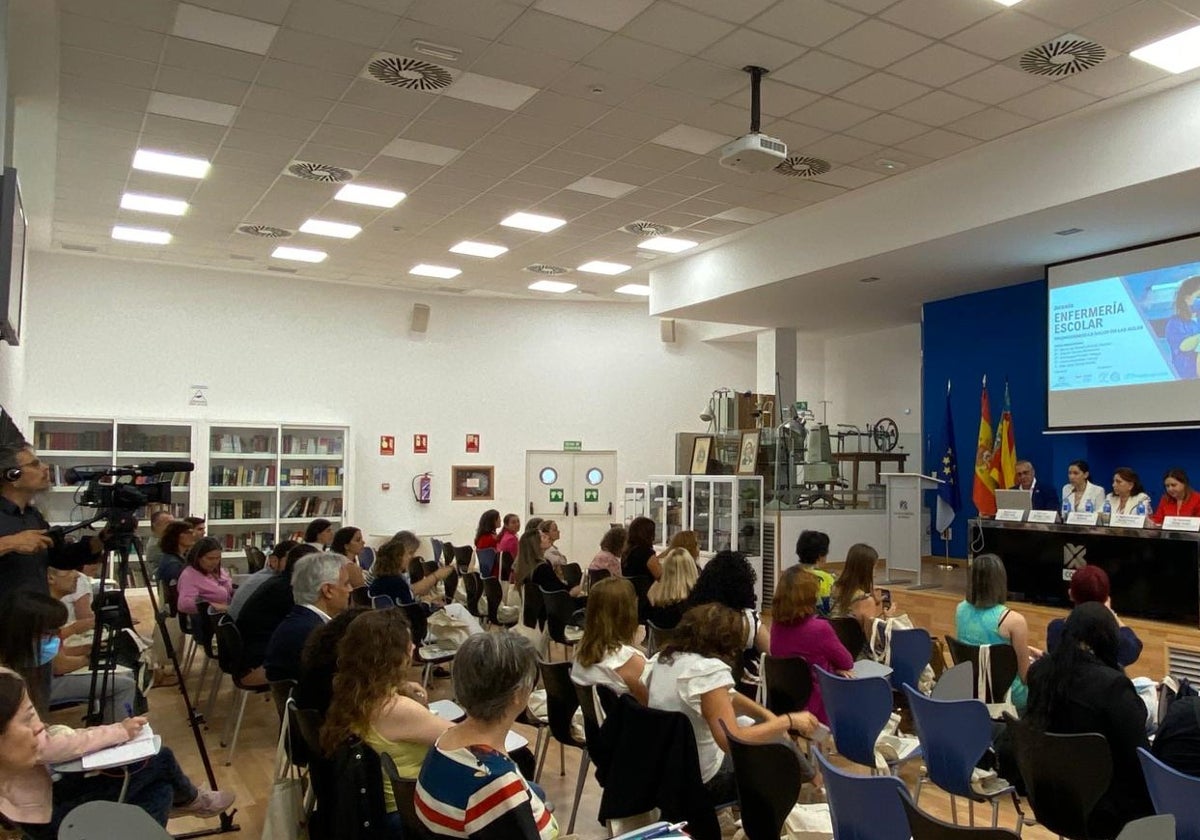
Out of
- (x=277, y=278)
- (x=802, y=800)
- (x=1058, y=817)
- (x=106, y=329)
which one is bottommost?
(x=802, y=800)

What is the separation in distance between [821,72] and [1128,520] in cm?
443

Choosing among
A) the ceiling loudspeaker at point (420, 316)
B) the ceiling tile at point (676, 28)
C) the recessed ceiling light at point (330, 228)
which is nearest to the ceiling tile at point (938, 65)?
the ceiling tile at point (676, 28)

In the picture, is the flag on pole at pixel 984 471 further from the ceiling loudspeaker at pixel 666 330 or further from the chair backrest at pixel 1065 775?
the chair backrest at pixel 1065 775

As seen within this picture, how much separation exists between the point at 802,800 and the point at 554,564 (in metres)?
4.80

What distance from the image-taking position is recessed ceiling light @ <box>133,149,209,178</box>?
759 cm

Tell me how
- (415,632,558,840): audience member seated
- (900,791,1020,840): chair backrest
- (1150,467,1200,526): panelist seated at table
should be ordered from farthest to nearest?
(1150,467,1200,526): panelist seated at table, (415,632,558,840): audience member seated, (900,791,1020,840): chair backrest

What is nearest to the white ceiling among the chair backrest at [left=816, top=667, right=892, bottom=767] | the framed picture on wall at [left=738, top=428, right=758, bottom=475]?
the framed picture on wall at [left=738, top=428, right=758, bottom=475]

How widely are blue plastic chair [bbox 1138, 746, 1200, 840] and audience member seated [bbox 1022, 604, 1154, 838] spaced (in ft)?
1.33

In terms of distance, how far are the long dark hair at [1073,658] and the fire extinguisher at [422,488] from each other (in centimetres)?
1073

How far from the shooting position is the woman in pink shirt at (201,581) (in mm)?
6035

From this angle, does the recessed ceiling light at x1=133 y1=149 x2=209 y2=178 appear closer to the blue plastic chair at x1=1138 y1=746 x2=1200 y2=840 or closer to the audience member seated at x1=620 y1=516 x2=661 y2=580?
the audience member seated at x1=620 y1=516 x2=661 y2=580

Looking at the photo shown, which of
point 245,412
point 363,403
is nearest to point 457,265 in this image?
point 363,403

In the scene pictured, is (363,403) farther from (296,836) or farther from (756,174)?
(296,836)

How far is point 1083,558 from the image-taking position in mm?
7445
